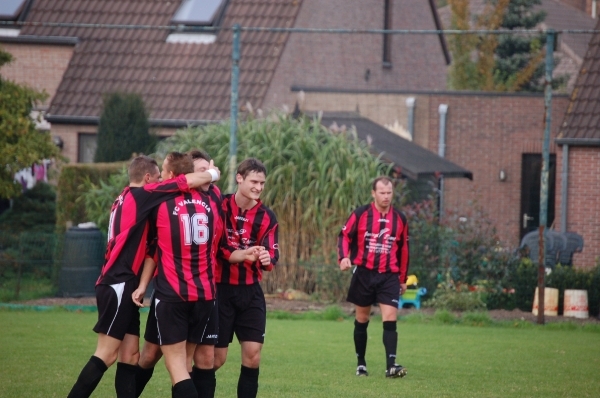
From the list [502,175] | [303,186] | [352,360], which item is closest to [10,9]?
[303,186]

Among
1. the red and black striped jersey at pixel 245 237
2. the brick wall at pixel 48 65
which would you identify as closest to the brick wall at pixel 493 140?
the brick wall at pixel 48 65

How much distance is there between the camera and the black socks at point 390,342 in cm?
1055

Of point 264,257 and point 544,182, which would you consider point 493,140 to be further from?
point 264,257

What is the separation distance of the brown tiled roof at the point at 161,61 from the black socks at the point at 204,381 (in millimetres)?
16132

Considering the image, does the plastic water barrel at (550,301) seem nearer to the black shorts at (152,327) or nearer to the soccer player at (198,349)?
the soccer player at (198,349)

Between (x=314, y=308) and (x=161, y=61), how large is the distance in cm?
1073

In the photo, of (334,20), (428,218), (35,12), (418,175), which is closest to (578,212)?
(418,175)

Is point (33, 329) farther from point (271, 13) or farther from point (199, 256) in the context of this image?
point (271, 13)

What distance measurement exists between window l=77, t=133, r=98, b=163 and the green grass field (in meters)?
9.52

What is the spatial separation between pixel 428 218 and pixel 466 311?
5.74 ft

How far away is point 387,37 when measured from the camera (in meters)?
29.7

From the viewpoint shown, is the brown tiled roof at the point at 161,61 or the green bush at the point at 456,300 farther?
the brown tiled roof at the point at 161,61

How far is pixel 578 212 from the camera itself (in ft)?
69.9

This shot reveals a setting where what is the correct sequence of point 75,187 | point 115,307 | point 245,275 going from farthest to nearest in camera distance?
point 75,187 < point 245,275 < point 115,307
